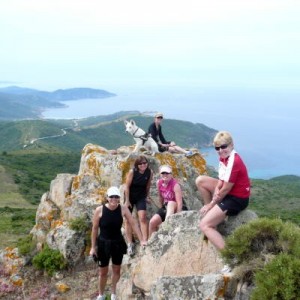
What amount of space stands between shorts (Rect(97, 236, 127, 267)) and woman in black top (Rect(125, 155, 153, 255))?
3.32ft

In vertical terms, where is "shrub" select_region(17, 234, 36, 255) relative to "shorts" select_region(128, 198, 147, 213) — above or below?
below

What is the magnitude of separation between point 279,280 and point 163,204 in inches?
179

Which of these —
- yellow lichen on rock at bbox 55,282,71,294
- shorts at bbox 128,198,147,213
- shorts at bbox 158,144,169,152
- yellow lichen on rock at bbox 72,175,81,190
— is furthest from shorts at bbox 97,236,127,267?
shorts at bbox 158,144,169,152

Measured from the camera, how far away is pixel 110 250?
8594 millimetres

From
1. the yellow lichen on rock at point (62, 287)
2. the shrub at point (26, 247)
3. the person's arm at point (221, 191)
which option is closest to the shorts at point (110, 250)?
the person's arm at point (221, 191)

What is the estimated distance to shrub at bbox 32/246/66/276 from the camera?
11.9 m

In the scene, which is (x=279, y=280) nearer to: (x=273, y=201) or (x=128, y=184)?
(x=128, y=184)

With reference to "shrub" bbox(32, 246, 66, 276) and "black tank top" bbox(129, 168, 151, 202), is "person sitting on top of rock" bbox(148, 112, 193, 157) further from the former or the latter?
"shrub" bbox(32, 246, 66, 276)

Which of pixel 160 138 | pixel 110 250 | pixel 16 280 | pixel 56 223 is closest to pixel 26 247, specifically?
pixel 56 223

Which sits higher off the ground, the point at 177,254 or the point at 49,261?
the point at 177,254

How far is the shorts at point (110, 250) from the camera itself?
8516 millimetres

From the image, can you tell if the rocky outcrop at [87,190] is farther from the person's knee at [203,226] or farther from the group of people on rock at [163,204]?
the person's knee at [203,226]

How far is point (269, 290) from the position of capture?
5246mm

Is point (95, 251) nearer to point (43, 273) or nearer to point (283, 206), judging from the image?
point (43, 273)
